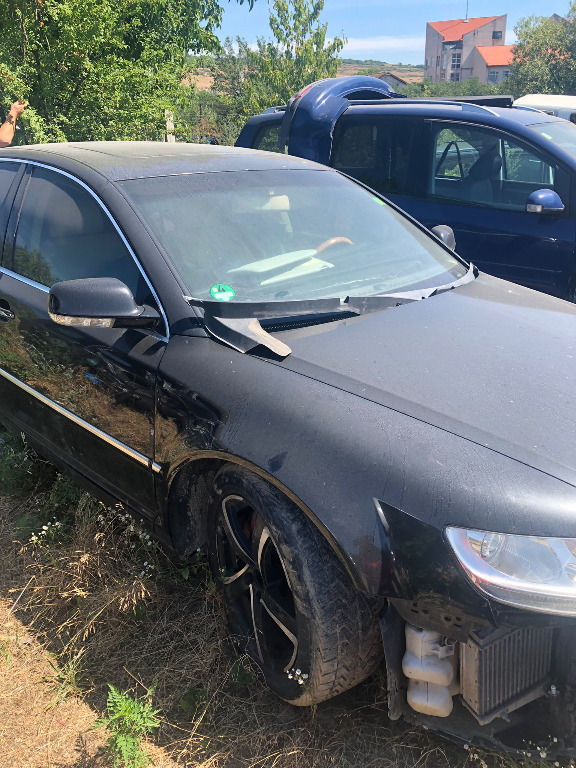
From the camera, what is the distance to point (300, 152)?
593 centimetres

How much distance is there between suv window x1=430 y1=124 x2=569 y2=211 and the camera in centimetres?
505

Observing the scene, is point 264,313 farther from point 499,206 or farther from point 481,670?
point 499,206

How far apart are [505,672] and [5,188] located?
3070 mm

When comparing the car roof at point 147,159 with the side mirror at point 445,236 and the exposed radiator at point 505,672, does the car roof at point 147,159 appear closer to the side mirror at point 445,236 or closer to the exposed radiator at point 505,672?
the side mirror at point 445,236

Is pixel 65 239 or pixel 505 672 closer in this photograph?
pixel 505 672

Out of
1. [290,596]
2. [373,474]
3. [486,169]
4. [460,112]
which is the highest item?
[460,112]

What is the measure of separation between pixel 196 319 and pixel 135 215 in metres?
0.53

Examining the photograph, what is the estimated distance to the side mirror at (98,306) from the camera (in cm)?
240

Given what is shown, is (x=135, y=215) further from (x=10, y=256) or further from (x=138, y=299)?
(x=10, y=256)

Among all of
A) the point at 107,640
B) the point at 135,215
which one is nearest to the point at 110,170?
the point at 135,215

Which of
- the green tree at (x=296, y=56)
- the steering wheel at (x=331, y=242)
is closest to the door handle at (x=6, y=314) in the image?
the steering wheel at (x=331, y=242)

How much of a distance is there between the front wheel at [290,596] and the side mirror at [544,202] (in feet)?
11.1

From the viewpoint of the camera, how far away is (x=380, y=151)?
566 cm

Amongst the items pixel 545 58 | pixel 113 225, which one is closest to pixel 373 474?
pixel 113 225
